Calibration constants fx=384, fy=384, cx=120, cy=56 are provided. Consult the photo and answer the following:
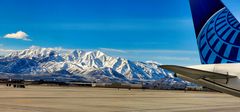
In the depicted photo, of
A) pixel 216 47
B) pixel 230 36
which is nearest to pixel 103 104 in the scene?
pixel 216 47

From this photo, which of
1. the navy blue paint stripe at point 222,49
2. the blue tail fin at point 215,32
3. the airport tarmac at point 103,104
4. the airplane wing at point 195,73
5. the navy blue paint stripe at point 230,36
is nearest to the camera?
the airplane wing at point 195,73

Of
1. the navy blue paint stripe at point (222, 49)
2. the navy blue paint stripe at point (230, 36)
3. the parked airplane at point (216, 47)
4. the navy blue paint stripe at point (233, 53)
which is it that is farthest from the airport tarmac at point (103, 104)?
the navy blue paint stripe at point (230, 36)

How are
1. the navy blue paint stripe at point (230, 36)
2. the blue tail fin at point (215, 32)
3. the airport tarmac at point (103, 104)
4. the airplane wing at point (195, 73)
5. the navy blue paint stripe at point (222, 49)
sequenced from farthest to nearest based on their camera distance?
1. the airport tarmac at point (103, 104)
2. the navy blue paint stripe at point (222, 49)
3. the blue tail fin at point (215, 32)
4. the navy blue paint stripe at point (230, 36)
5. the airplane wing at point (195, 73)

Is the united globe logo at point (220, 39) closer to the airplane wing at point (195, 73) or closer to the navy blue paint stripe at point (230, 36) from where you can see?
the navy blue paint stripe at point (230, 36)

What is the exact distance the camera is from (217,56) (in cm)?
1606

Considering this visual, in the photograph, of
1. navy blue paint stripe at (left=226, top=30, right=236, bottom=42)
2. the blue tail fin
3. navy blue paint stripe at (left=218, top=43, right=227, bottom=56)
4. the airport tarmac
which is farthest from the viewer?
the airport tarmac

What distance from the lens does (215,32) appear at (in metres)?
16.0

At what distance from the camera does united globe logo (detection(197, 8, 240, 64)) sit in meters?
15.2

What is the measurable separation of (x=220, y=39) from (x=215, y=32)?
1.25 ft

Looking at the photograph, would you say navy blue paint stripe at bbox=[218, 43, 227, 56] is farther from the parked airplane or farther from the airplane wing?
the airplane wing

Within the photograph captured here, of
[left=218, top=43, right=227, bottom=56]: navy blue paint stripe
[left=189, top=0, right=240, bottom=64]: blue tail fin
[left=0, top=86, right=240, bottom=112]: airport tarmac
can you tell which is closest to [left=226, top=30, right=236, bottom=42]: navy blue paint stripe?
[left=189, top=0, right=240, bottom=64]: blue tail fin

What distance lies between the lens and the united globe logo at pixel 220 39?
15.2 m

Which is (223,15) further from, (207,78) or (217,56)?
(207,78)

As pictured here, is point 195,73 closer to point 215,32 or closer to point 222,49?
point 222,49
